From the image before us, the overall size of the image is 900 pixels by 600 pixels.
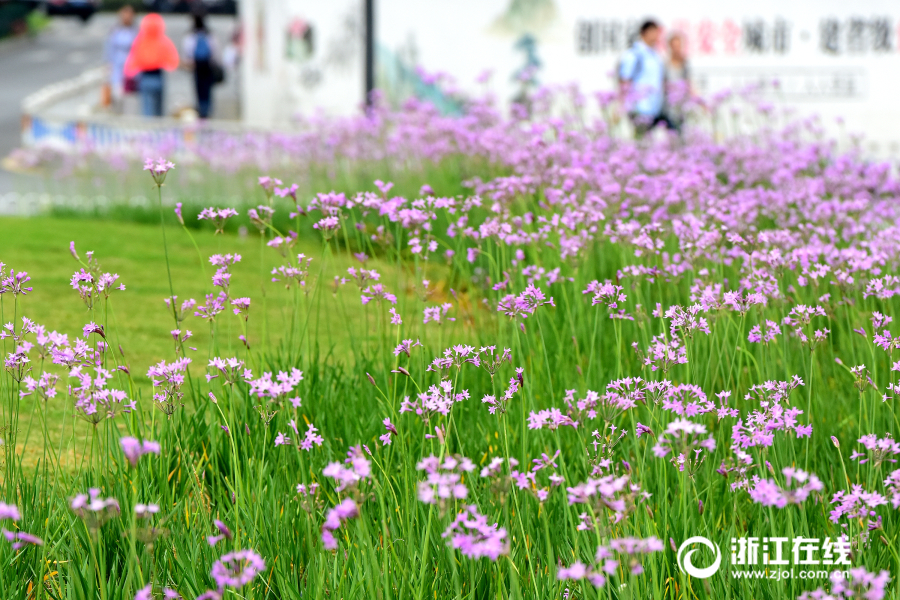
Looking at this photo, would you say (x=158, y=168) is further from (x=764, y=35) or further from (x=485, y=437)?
(x=764, y=35)

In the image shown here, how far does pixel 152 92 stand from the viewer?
17016 millimetres

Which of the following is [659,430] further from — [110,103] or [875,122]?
[110,103]

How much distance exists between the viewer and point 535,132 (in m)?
6.07

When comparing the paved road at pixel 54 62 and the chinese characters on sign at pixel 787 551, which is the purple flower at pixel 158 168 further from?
the paved road at pixel 54 62

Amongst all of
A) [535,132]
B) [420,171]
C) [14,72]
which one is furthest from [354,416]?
[14,72]

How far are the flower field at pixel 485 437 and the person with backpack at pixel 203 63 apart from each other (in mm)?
13120

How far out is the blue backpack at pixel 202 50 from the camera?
57.2ft

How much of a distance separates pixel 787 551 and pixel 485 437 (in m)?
1.02

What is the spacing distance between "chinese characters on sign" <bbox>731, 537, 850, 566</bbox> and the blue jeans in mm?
15736

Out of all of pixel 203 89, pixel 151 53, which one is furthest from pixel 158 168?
pixel 203 89

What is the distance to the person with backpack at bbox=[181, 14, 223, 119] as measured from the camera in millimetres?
17391

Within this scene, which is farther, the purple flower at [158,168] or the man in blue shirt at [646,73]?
the man in blue shirt at [646,73]

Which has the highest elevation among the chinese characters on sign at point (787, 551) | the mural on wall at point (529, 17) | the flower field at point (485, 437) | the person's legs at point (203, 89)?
the mural on wall at point (529, 17)

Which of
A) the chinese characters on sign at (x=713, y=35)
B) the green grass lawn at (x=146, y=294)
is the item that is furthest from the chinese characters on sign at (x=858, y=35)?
the green grass lawn at (x=146, y=294)
